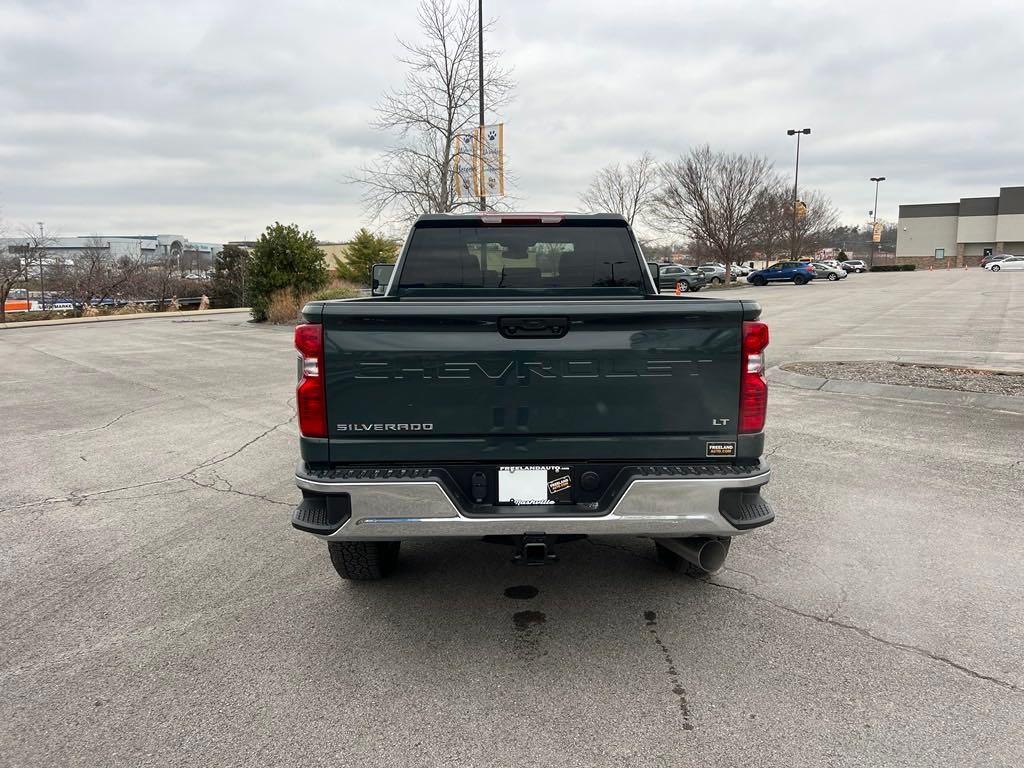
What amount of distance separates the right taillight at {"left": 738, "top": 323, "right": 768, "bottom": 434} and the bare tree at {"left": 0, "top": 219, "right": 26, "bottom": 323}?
35.6 m

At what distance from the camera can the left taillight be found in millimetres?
3023

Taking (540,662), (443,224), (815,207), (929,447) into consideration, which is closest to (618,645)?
(540,662)

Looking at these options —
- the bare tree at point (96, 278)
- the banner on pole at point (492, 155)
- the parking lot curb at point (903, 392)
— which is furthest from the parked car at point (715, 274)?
the parking lot curb at point (903, 392)

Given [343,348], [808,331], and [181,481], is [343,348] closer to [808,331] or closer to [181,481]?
[181,481]

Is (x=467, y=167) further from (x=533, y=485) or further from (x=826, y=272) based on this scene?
(x=826, y=272)

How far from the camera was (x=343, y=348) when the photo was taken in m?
3.01

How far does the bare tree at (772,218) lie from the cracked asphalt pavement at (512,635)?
41.1 metres

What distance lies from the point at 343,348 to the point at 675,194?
42984mm

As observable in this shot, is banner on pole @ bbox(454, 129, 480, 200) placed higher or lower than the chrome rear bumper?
higher

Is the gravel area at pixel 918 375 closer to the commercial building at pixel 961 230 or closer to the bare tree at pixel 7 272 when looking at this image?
the bare tree at pixel 7 272

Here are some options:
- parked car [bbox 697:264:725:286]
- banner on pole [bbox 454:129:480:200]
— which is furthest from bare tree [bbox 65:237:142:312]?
parked car [bbox 697:264:725:286]

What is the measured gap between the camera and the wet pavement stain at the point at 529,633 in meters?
3.25

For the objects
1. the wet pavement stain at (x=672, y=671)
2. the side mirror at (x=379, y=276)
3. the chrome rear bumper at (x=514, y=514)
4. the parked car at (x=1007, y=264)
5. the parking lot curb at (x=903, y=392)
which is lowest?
the wet pavement stain at (x=672, y=671)

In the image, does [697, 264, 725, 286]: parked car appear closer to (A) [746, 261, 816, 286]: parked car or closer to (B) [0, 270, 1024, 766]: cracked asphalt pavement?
(A) [746, 261, 816, 286]: parked car
